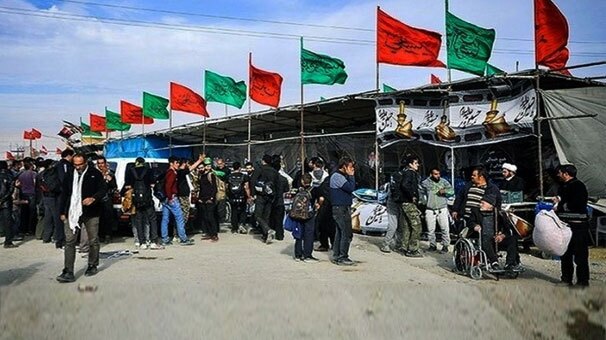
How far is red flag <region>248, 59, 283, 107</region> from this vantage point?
1515 cm

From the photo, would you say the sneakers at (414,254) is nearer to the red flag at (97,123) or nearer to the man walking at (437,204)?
the man walking at (437,204)

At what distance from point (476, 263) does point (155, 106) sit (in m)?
16.3

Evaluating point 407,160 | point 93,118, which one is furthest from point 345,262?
point 93,118

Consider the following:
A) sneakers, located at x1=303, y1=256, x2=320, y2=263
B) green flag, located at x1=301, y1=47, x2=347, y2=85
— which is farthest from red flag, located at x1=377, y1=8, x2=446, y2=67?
sneakers, located at x1=303, y1=256, x2=320, y2=263

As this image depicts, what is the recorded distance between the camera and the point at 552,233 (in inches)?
252

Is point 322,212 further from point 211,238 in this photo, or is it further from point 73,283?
point 73,283

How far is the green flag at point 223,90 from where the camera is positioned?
16.9 metres

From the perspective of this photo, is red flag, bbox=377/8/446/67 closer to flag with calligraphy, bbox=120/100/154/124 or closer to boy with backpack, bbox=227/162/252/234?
boy with backpack, bbox=227/162/252/234

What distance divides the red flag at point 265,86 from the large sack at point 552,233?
9702mm

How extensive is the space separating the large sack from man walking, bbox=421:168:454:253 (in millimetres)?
2694

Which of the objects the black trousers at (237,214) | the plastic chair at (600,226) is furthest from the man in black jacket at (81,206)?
the plastic chair at (600,226)

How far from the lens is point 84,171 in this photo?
6895mm

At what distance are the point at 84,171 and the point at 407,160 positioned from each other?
5160 mm

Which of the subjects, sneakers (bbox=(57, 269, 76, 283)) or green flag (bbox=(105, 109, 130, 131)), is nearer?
sneakers (bbox=(57, 269, 76, 283))
